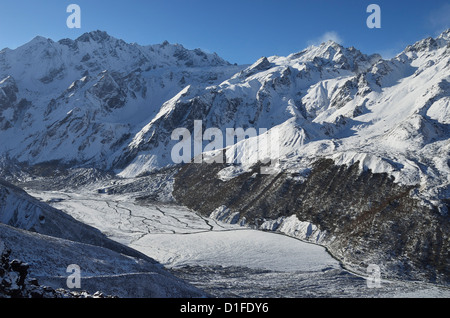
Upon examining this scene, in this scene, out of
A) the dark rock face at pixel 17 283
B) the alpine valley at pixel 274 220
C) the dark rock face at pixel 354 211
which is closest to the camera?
the dark rock face at pixel 17 283

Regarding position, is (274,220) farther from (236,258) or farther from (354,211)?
(236,258)

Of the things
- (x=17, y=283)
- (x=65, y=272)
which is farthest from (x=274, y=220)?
(x=17, y=283)

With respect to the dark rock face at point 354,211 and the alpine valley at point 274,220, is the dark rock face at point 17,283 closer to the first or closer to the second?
the alpine valley at point 274,220

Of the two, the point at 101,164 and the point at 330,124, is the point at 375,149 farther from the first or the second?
the point at 101,164

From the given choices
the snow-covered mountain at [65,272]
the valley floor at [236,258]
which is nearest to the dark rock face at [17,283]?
the snow-covered mountain at [65,272]

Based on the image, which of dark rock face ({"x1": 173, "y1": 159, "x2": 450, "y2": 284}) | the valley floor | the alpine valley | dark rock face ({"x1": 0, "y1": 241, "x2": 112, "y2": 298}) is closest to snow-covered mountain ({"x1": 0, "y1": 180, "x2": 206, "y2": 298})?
dark rock face ({"x1": 0, "y1": 241, "x2": 112, "y2": 298})

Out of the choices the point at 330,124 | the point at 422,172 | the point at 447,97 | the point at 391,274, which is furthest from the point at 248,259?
the point at 447,97
